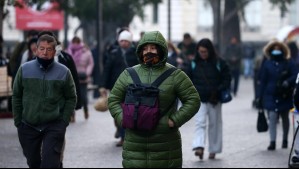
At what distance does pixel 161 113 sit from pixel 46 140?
1.82m

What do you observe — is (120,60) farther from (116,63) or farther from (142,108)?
(142,108)

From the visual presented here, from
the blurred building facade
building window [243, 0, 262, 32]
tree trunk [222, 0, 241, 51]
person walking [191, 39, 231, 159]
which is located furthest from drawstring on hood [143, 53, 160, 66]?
building window [243, 0, 262, 32]

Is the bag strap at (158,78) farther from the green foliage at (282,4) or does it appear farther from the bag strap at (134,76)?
the green foliage at (282,4)

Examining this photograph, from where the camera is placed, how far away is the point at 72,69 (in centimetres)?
1196

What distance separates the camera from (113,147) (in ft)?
48.9

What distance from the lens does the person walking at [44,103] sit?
9.50 meters

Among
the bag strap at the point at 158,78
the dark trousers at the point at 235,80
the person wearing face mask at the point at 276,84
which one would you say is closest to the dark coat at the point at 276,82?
the person wearing face mask at the point at 276,84

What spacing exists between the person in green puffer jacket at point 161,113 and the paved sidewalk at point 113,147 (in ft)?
14.7

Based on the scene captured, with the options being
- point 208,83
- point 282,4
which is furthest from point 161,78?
point 282,4

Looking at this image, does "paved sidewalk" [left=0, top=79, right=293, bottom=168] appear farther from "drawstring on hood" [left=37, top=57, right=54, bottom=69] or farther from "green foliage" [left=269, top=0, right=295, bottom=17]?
"green foliage" [left=269, top=0, right=295, bottom=17]

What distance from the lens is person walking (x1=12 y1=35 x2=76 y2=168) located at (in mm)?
9500

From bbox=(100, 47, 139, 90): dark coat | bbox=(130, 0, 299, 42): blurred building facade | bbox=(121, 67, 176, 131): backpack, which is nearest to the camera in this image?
bbox=(121, 67, 176, 131): backpack

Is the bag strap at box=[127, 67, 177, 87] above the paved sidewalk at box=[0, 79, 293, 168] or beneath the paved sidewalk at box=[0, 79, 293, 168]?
above

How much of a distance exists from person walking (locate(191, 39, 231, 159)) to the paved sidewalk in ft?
0.84
